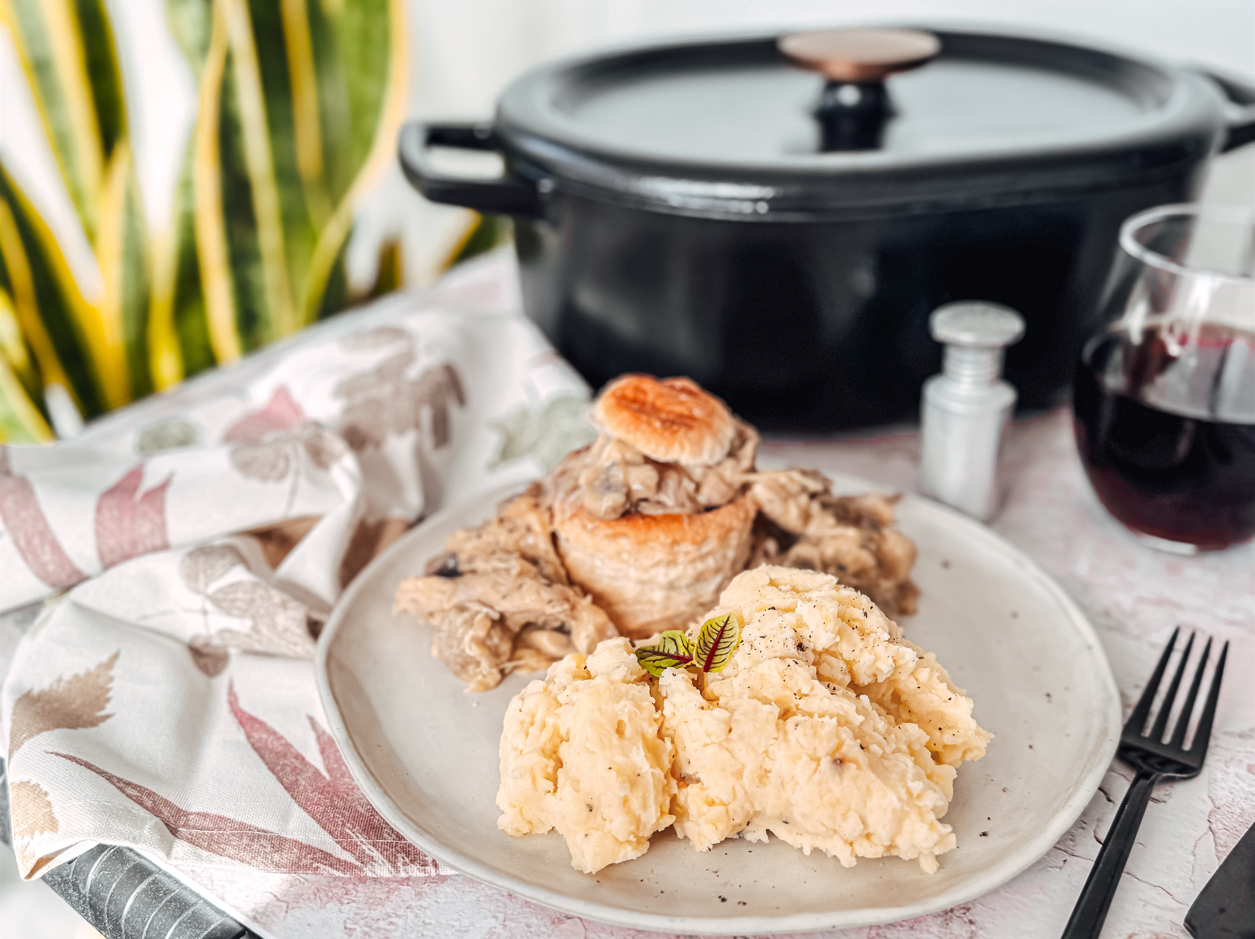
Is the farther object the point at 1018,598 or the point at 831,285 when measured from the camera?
the point at 831,285

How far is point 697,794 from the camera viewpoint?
0.61 meters

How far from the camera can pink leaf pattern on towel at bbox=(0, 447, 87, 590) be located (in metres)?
0.90

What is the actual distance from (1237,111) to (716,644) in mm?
966

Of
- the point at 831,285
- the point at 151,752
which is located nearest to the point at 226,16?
the point at 831,285

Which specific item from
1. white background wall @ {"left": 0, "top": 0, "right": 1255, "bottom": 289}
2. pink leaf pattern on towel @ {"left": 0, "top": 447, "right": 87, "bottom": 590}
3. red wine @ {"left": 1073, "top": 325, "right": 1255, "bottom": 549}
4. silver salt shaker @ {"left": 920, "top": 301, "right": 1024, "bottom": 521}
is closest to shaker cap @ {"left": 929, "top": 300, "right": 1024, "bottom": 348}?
silver salt shaker @ {"left": 920, "top": 301, "right": 1024, "bottom": 521}

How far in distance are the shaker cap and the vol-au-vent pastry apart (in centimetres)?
20

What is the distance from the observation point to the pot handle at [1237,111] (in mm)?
1079

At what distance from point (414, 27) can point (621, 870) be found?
2.04 m

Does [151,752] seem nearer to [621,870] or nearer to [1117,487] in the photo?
[621,870]

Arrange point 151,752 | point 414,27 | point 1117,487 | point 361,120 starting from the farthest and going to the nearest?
point 414,27, point 361,120, point 1117,487, point 151,752

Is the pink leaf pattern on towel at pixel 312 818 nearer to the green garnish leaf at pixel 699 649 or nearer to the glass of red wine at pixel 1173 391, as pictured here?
the green garnish leaf at pixel 699 649

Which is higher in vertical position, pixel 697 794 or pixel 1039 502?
pixel 697 794

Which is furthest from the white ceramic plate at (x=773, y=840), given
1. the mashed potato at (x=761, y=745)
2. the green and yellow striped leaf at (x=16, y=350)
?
the green and yellow striped leaf at (x=16, y=350)

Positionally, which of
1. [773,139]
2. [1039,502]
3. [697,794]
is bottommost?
[1039,502]
